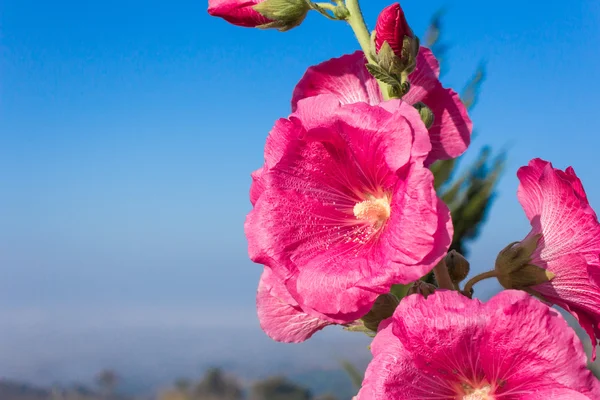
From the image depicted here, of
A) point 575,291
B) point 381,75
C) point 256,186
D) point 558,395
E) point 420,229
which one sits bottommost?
point 558,395

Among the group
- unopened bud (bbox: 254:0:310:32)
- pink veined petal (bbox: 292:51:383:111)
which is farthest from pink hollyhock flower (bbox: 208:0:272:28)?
pink veined petal (bbox: 292:51:383:111)

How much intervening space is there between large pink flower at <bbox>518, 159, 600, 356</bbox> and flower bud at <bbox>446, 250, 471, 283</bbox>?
0.12 metres

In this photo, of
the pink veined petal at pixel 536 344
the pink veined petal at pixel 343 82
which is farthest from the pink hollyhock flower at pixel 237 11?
the pink veined petal at pixel 536 344

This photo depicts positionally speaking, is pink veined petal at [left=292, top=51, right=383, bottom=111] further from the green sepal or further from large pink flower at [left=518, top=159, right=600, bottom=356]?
large pink flower at [left=518, top=159, right=600, bottom=356]

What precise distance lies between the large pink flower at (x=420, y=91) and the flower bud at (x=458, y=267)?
17cm

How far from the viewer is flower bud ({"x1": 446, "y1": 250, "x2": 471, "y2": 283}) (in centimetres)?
110

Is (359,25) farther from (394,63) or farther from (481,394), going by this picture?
(481,394)

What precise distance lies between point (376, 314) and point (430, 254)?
20 centimetres

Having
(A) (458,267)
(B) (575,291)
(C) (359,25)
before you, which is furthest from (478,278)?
(C) (359,25)

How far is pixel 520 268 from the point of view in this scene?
112 centimetres

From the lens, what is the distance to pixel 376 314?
108 cm

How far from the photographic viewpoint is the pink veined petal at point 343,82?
1234 millimetres

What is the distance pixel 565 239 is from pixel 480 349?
262 mm

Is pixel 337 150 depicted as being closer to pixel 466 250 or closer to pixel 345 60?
pixel 345 60
